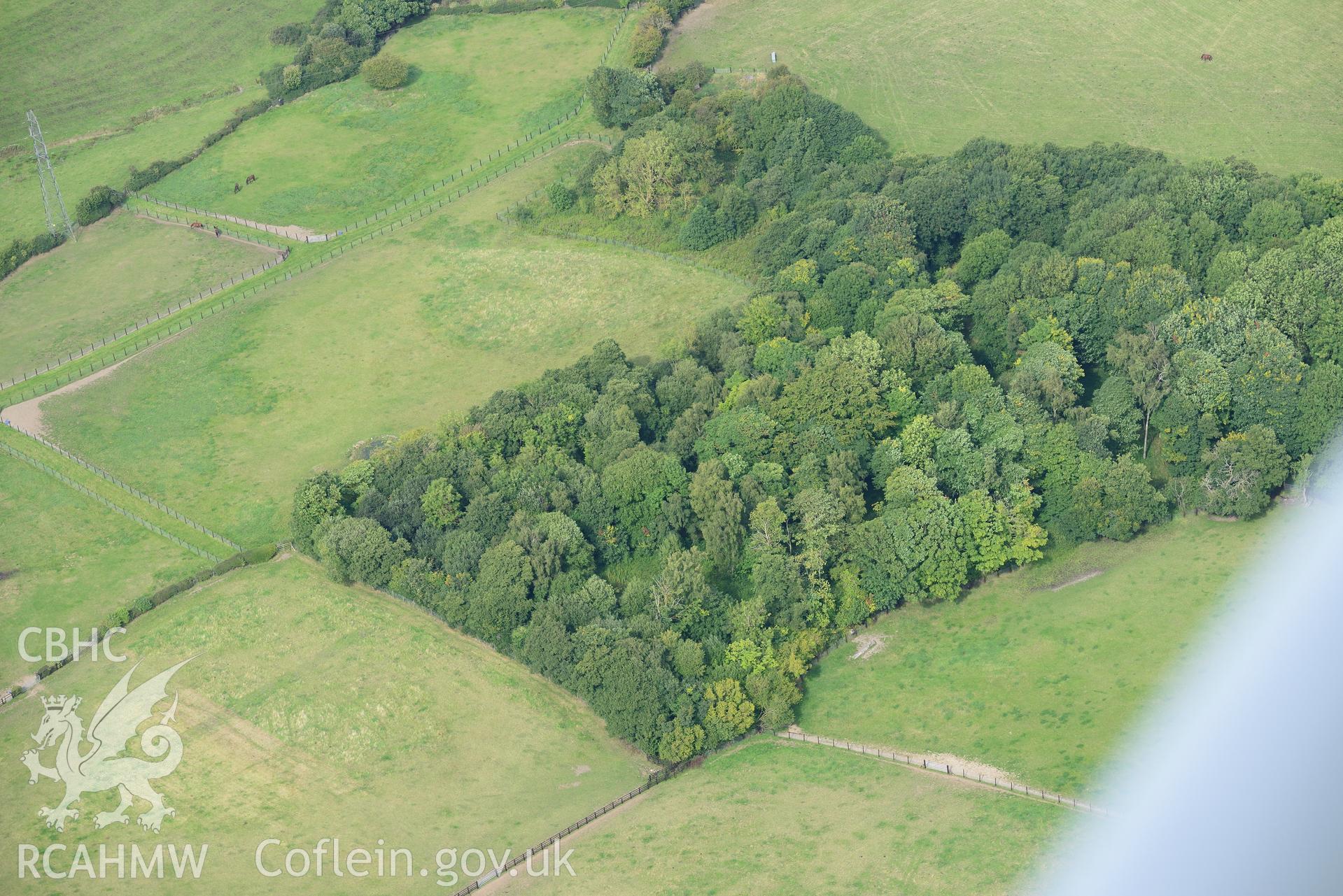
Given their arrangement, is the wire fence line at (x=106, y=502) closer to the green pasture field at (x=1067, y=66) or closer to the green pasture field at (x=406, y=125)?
the green pasture field at (x=406, y=125)

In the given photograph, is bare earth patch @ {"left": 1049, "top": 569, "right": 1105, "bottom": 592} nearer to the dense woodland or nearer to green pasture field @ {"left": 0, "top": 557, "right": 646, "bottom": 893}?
the dense woodland

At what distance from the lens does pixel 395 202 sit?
171 metres

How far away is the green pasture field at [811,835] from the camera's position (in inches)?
3735

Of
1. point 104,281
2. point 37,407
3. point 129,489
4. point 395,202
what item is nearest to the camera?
point 129,489

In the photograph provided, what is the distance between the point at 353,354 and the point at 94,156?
53969 mm

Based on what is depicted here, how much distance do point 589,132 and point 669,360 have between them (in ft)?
159

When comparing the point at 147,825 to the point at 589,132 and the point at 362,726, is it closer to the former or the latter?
the point at 362,726

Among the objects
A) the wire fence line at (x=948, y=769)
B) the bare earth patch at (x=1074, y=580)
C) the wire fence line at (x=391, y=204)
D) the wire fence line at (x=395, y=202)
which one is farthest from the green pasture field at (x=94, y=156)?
the bare earth patch at (x=1074, y=580)

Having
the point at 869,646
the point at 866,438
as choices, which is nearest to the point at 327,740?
the point at 869,646

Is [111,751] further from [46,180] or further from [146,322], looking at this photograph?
[46,180]

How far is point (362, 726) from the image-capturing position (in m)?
111

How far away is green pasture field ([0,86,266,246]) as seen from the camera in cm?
17325

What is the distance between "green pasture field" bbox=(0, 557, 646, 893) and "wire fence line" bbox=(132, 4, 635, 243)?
5309cm

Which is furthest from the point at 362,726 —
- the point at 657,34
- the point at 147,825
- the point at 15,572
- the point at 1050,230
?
the point at 657,34
